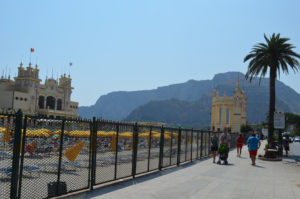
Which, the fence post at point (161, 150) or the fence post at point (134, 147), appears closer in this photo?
the fence post at point (134, 147)

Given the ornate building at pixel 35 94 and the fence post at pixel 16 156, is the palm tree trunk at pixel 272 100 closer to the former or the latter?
the fence post at pixel 16 156

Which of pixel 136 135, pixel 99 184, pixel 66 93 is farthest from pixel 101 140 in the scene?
pixel 66 93

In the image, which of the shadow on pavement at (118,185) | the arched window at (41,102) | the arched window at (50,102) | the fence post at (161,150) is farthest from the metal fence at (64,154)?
the arched window at (50,102)

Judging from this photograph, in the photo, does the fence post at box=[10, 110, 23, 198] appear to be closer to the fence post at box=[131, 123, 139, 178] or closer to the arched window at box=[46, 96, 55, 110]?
the fence post at box=[131, 123, 139, 178]

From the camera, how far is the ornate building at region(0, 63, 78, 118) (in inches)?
2906

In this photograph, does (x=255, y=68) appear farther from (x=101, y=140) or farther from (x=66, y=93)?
(x=66, y=93)

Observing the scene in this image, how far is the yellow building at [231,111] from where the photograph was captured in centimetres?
7125

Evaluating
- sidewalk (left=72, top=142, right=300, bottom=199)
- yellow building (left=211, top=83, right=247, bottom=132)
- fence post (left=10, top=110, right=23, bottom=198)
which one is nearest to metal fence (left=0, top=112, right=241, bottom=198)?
fence post (left=10, top=110, right=23, bottom=198)

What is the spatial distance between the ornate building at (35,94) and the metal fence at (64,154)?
61576mm

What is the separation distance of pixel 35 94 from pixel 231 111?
4514 centimetres

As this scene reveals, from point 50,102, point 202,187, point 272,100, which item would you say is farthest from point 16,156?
point 50,102

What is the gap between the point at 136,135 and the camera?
11.5m

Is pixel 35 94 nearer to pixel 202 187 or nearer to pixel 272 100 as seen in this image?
pixel 272 100

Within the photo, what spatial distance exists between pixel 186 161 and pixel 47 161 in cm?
1177
